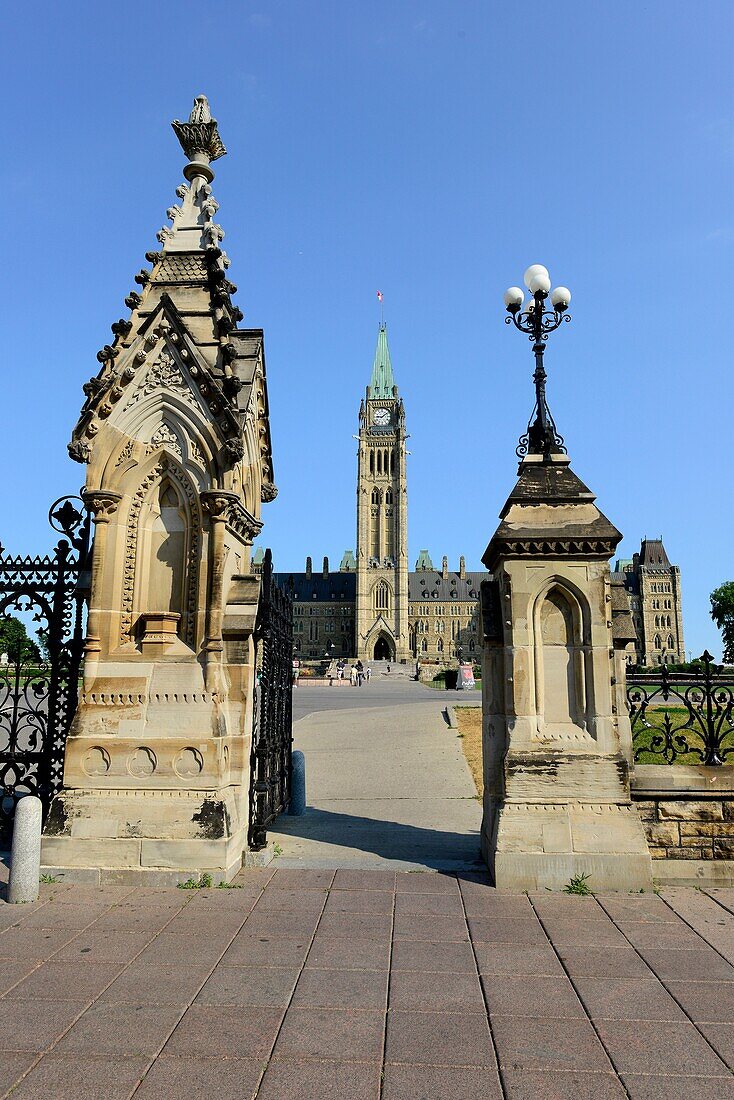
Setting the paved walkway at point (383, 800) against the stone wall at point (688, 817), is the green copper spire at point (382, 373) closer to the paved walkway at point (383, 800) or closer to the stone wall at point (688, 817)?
the paved walkway at point (383, 800)

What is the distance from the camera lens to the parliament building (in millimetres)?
123625

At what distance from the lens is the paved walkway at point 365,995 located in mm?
3107

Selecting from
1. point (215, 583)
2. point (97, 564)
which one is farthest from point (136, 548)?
point (215, 583)

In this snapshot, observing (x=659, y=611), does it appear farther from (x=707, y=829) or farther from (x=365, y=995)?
Answer: (x=365, y=995)

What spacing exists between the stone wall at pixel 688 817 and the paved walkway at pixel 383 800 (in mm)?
1700

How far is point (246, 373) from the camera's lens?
787 centimetres

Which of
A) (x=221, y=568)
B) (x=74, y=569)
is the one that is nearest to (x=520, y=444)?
(x=221, y=568)

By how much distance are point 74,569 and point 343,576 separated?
144 metres

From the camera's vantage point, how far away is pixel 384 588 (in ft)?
430

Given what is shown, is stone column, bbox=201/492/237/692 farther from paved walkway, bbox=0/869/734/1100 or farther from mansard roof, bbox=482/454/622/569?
mansard roof, bbox=482/454/622/569

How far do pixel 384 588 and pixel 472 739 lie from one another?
111595 mm

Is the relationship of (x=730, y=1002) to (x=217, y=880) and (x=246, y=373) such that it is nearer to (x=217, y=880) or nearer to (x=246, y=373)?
(x=217, y=880)

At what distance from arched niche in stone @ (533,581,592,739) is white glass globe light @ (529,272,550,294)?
5128 millimetres

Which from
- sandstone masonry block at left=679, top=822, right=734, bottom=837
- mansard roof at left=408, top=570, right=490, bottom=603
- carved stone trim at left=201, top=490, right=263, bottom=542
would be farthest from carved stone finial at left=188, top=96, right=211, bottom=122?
mansard roof at left=408, top=570, right=490, bottom=603
